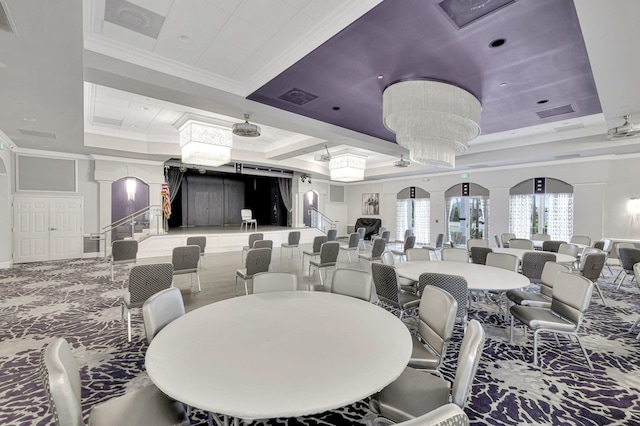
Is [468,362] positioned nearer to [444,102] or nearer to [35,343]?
[444,102]

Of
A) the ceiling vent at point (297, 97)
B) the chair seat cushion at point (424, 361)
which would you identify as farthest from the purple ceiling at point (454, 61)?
the chair seat cushion at point (424, 361)

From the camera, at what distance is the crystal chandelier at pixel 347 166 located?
9.65m

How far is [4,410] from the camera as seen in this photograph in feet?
7.50

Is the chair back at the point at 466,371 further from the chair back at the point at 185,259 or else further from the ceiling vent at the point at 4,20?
the chair back at the point at 185,259

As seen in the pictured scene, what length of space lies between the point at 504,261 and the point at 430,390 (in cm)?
367

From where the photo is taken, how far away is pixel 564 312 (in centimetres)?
309

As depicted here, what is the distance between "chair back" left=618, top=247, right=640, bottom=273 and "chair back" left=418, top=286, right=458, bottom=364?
5837mm

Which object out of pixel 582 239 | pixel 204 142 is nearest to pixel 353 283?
pixel 204 142

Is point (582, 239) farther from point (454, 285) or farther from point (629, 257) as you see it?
point (454, 285)

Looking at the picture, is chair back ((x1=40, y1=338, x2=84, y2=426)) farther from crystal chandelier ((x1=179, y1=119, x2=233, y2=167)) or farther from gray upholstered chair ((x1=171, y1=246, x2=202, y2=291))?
crystal chandelier ((x1=179, y1=119, x2=233, y2=167))

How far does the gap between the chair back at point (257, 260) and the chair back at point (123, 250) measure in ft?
10.1

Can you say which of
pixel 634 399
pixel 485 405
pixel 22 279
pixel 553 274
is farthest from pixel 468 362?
pixel 22 279

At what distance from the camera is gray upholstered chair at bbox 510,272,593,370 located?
9.48ft

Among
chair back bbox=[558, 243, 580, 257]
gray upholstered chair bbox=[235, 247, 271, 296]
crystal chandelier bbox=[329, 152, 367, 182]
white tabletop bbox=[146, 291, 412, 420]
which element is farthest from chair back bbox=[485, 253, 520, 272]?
crystal chandelier bbox=[329, 152, 367, 182]
